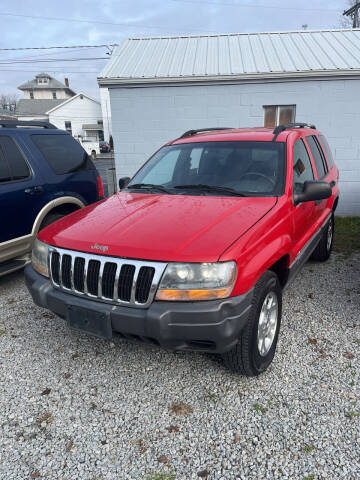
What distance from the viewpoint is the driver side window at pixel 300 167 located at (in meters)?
3.33

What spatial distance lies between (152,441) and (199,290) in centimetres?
102

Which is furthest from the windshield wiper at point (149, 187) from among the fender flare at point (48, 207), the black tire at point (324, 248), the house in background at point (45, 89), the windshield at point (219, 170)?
the house in background at point (45, 89)

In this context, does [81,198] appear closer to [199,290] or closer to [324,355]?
[199,290]

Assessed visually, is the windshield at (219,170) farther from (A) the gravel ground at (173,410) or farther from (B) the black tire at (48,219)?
(B) the black tire at (48,219)

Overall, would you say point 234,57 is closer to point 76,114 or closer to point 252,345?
point 252,345

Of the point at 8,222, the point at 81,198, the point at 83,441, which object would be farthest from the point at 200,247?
the point at 81,198

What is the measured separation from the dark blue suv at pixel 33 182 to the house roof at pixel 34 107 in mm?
47879

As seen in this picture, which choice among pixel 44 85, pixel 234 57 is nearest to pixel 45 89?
pixel 44 85

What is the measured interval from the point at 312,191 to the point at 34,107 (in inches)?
2105

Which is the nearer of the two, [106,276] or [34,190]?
[106,276]

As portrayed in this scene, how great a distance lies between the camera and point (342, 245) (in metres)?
6.18

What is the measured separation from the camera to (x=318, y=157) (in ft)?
14.2

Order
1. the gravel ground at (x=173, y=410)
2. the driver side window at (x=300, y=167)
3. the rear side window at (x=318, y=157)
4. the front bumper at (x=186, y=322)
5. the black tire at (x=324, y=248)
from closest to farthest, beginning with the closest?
the gravel ground at (x=173, y=410), the front bumper at (x=186, y=322), the driver side window at (x=300, y=167), the rear side window at (x=318, y=157), the black tire at (x=324, y=248)

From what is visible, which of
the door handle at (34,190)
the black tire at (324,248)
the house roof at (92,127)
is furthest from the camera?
the house roof at (92,127)
